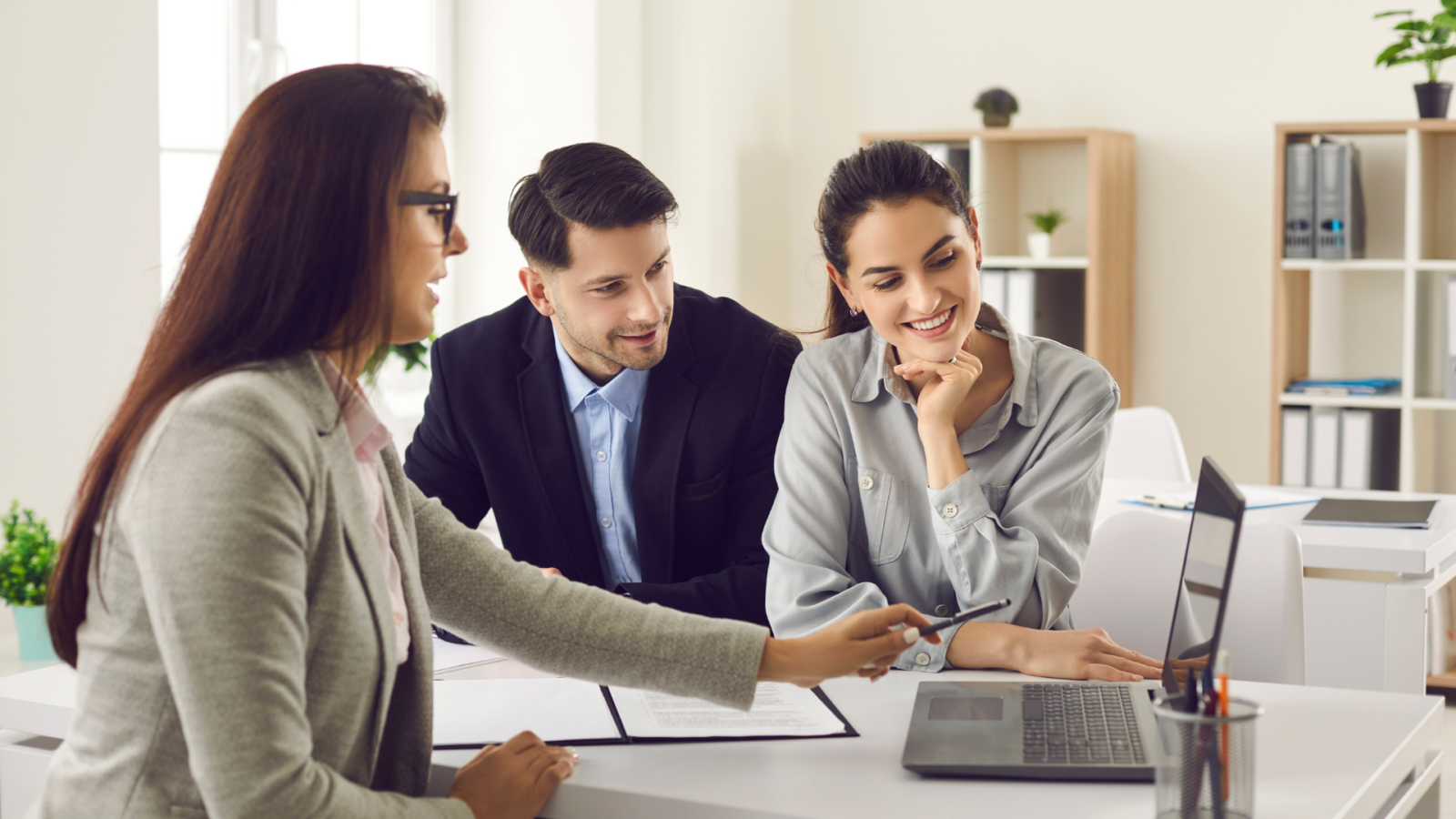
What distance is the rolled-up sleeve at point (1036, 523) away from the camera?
5.62ft

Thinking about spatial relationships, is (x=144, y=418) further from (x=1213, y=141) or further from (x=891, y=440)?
(x=1213, y=141)

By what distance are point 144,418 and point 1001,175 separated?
3862 millimetres

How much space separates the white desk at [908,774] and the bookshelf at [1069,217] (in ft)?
9.69

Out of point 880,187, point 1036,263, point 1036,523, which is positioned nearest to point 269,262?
point 880,187

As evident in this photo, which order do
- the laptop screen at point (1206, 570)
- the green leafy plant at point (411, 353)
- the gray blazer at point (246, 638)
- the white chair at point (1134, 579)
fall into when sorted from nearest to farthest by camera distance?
the gray blazer at point (246, 638) → the laptop screen at point (1206, 570) → the white chair at point (1134, 579) → the green leafy plant at point (411, 353)

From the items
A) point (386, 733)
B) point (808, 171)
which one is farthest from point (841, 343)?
point (808, 171)

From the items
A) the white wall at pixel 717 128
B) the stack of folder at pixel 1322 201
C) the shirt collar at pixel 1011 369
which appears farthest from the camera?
the white wall at pixel 717 128

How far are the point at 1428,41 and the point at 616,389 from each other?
2962mm

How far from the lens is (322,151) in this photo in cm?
111

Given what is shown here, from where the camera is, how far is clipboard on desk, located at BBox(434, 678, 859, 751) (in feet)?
4.54

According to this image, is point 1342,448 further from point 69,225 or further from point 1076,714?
point 69,225

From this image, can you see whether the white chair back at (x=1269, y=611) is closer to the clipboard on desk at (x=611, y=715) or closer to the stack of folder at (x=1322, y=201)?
the clipboard on desk at (x=611, y=715)

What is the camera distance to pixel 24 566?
2439 mm

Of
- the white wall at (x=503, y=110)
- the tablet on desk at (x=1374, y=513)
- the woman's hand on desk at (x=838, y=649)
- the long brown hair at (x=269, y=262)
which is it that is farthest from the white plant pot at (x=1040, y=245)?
the long brown hair at (x=269, y=262)
